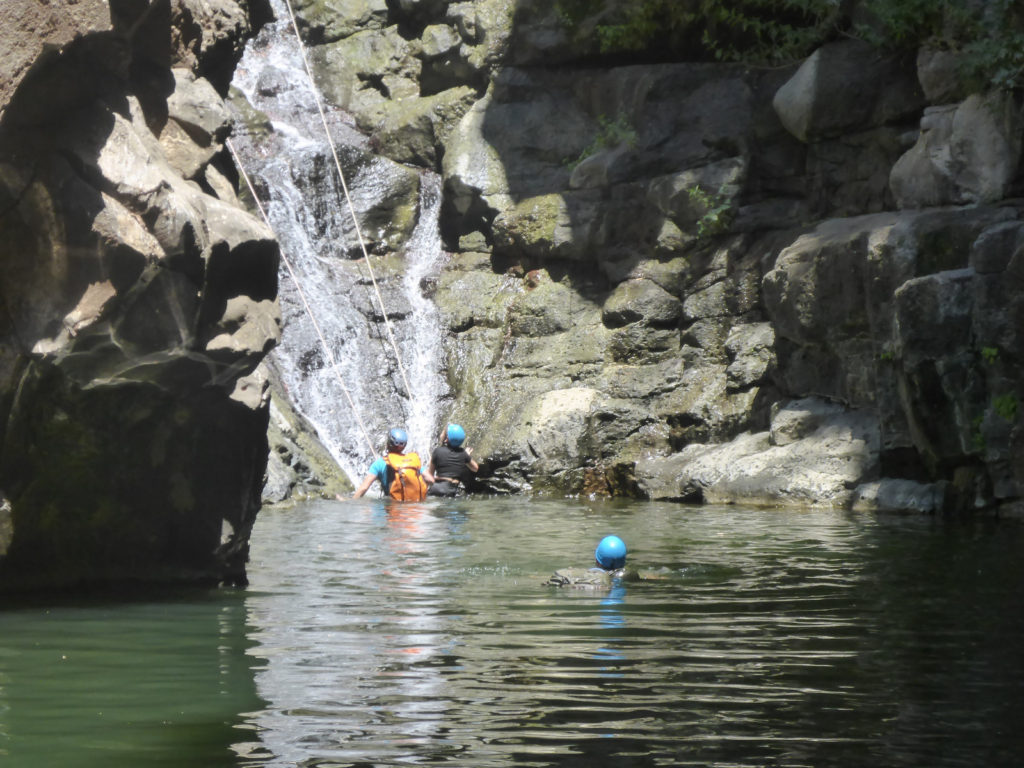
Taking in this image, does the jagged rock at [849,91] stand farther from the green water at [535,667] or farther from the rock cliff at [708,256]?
the green water at [535,667]

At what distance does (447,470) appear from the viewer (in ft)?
56.1

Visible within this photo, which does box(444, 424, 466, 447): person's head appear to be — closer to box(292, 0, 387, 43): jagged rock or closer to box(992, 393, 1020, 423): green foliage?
box(992, 393, 1020, 423): green foliage

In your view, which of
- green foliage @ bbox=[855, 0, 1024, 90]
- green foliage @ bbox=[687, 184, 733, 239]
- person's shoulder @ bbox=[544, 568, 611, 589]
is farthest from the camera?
green foliage @ bbox=[687, 184, 733, 239]

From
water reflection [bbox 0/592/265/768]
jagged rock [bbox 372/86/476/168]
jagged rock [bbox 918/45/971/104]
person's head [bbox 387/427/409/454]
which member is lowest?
water reflection [bbox 0/592/265/768]

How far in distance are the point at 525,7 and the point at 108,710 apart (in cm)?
1960

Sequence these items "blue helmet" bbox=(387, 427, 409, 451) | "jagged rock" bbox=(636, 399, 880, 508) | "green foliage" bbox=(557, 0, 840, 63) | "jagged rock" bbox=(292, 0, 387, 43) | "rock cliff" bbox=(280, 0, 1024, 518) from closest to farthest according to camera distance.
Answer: "rock cliff" bbox=(280, 0, 1024, 518) < "jagged rock" bbox=(636, 399, 880, 508) < "blue helmet" bbox=(387, 427, 409, 451) < "green foliage" bbox=(557, 0, 840, 63) < "jagged rock" bbox=(292, 0, 387, 43)

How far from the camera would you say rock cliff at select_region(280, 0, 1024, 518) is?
1349 cm

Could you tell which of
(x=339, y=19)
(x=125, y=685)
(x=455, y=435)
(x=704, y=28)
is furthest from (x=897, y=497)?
(x=339, y=19)

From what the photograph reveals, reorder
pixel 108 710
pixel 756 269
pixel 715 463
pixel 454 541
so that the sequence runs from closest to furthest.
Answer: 1. pixel 108 710
2. pixel 454 541
3. pixel 715 463
4. pixel 756 269

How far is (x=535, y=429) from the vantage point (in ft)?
60.7

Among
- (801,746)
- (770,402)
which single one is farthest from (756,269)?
(801,746)

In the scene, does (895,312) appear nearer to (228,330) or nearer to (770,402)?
(770,402)

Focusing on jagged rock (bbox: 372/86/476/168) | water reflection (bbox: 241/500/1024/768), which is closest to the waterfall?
jagged rock (bbox: 372/86/476/168)

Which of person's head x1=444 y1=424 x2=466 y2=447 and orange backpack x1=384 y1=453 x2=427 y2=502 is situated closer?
orange backpack x1=384 y1=453 x2=427 y2=502
